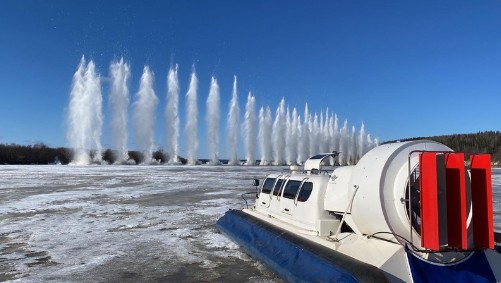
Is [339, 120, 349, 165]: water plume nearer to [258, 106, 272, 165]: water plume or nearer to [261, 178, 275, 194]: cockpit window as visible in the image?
[258, 106, 272, 165]: water plume

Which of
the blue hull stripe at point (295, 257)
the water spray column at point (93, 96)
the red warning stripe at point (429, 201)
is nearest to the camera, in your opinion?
the red warning stripe at point (429, 201)

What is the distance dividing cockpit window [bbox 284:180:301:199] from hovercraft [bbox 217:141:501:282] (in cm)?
150

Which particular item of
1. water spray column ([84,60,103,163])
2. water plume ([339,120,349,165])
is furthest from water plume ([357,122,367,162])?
water spray column ([84,60,103,163])

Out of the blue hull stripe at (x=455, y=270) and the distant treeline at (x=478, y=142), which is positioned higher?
the distant treeline at (x=478, y=142)

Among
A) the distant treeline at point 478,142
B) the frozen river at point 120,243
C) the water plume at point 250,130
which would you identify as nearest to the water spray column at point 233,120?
the water plume at point 250,130

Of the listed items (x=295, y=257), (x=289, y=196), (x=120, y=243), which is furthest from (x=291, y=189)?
(x=120, y=243)

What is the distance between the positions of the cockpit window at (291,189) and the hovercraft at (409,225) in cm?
150

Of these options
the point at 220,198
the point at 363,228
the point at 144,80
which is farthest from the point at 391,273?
the point at 144,80

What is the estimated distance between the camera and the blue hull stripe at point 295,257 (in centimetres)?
519

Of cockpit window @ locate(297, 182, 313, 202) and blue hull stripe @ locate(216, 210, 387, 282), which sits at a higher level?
cockpit window @ locate(297, 182, 313, 202)

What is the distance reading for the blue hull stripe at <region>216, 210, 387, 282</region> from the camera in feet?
17.0

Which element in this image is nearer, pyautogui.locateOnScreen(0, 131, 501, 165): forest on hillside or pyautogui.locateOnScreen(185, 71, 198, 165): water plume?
pyautogui.locateOnScreen(185, 71, 198, 165): water plume

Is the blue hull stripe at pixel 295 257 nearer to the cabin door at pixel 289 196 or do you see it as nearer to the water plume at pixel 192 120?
the cabin door at pixel 289 196

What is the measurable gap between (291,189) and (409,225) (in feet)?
11.2
